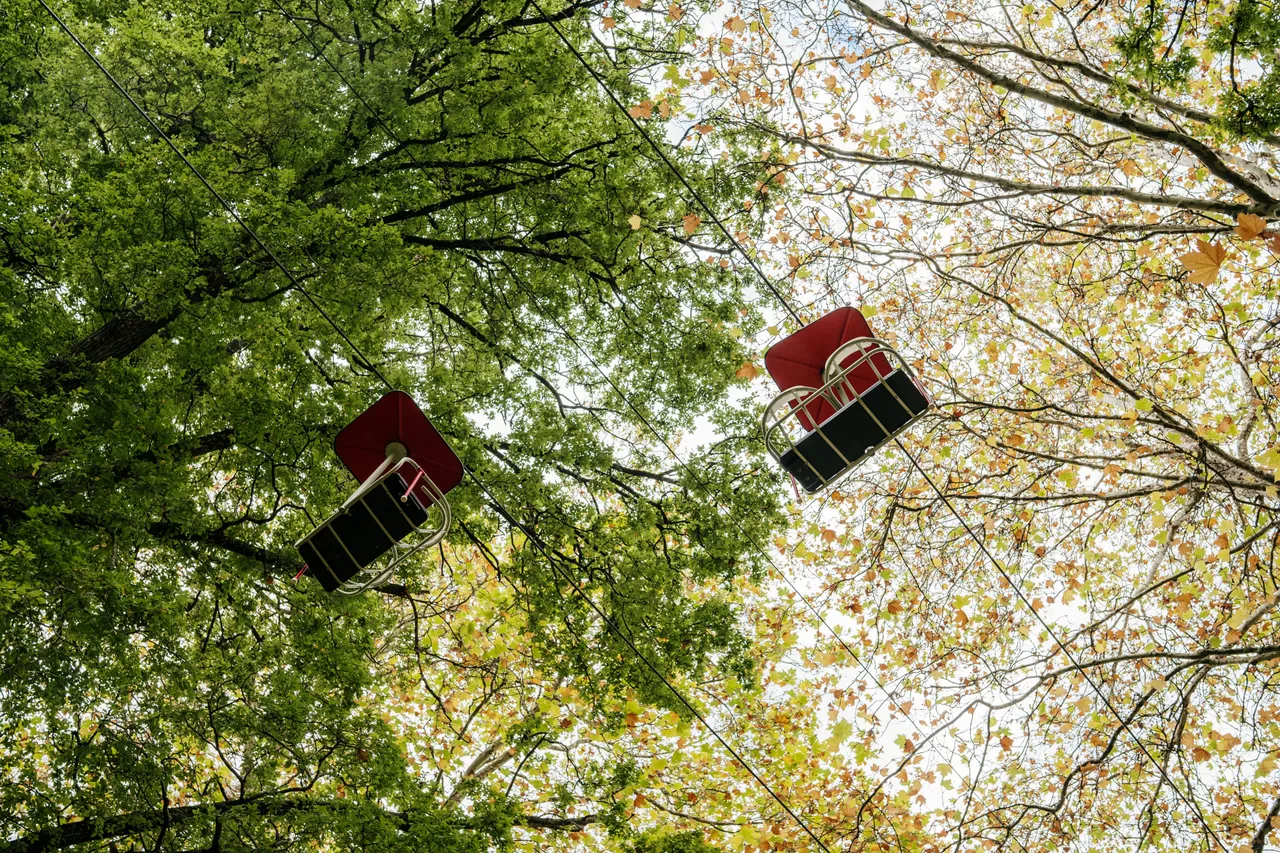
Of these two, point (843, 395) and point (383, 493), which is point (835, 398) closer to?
point (843, 395)

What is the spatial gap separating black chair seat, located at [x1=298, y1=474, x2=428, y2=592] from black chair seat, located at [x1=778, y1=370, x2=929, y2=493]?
72.2 inches

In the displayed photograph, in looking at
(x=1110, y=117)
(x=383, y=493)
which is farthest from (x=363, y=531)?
(x=1110, y=117)

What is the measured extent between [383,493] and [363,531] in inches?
9.3

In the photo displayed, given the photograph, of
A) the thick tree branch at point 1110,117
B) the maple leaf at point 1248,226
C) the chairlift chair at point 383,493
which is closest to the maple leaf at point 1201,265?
the maple leaf at point 1248,226

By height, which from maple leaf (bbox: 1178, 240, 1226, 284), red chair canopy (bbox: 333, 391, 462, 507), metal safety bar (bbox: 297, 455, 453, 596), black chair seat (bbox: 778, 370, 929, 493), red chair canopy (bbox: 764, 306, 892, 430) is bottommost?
maple leaf (bbox: 1178, 240, 1226, 284)

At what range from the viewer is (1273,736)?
5848 millimetres

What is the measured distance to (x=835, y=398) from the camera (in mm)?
4348

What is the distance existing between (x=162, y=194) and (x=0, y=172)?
968mm

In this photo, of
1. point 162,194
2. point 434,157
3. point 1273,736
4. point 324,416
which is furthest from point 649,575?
point 1273,736

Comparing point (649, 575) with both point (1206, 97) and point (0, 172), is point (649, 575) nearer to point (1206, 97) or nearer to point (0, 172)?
point (0, 172)

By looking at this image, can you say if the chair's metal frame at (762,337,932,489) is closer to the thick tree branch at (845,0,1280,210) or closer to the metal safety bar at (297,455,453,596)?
the metal safety bar at (297,455,453,596)

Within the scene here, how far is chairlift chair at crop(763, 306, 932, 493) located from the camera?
376 cm

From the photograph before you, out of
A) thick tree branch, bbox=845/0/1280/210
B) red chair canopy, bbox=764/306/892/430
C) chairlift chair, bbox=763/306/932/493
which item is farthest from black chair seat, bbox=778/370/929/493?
thick tree branch, bbox=845/0/1280/210

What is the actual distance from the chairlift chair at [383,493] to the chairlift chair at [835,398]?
5.48 ft
